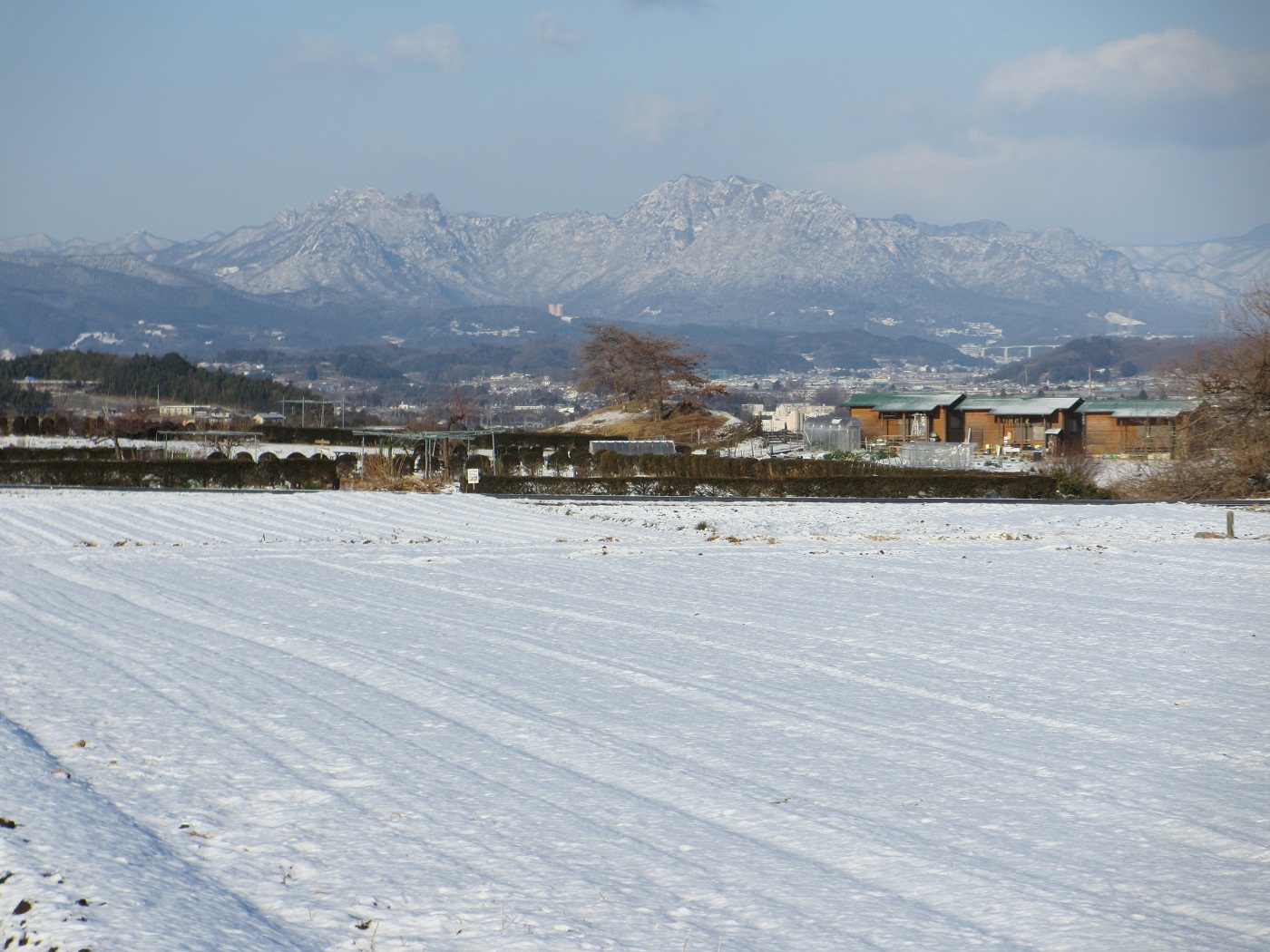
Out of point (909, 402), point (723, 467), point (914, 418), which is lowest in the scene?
point (723, 467)

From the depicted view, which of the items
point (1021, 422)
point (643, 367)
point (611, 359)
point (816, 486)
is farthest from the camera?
point (611, 359)

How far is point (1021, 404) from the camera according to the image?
70.0 metres

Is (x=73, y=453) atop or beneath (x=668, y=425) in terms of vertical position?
beneath

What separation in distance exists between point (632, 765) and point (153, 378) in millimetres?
117232

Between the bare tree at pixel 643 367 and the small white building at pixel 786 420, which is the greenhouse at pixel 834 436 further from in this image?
the small white building at pixel 786 420

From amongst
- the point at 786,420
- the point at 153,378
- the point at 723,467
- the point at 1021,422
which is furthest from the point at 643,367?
the point at 153,378

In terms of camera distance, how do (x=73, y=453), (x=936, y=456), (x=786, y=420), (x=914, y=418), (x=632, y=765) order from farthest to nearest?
(x=786, y=420)
(x=914, y=418)
(x=936, y=456)
(x=73, y=453)
(x=632, y=765)

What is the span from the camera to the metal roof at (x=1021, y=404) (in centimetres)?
6800

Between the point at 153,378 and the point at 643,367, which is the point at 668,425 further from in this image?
the point at 153,378

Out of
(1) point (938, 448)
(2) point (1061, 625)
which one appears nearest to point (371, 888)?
(2) point (1061, 625)

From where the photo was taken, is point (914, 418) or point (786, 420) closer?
point (914, 418)

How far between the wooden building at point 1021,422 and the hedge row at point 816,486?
33022mm

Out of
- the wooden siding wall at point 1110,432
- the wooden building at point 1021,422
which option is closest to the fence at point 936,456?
the wooden building at point 1021,422

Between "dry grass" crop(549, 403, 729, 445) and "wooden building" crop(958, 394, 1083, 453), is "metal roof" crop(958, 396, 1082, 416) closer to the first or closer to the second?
"wooden building" crop(958, 394, 1083, 453)
